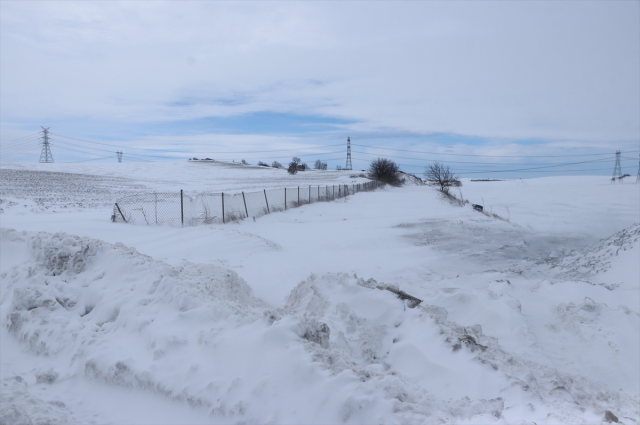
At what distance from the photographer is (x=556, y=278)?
993 cm

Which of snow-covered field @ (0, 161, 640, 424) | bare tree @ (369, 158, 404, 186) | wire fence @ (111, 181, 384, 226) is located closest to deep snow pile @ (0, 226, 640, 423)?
snow-covered field @ (0, 161, 640, 424)

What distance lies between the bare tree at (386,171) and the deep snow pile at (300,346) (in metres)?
53.8

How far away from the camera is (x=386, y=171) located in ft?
201

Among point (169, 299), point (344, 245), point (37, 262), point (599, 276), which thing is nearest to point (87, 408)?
point (169, 299)

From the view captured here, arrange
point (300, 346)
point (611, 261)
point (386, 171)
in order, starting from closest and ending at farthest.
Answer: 1. point (300, 346)
2. point (611, 261)
3. point (386, 171)

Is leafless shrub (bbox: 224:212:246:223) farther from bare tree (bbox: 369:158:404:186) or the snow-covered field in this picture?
bare tree (bbox: 369:158:404:186)

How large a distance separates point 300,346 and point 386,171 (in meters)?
58.7

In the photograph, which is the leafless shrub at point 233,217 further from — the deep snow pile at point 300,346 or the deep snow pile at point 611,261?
the deep snow pile at point 611,261

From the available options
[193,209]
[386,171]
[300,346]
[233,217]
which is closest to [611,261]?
[300,346]

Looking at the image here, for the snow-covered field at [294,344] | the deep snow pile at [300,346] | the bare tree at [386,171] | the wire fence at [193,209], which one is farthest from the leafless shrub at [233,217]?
the bare tree at [386,171]

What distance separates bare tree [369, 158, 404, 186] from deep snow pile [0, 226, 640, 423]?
2119 inches

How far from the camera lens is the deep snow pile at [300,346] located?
10.7 ft

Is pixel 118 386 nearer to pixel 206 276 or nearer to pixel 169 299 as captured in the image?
pixel 169 299

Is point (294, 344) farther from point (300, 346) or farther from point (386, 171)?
point (386, 171)
